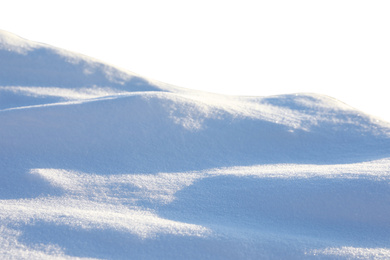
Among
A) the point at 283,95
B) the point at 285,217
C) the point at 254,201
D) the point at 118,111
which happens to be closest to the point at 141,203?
the point at 254,201

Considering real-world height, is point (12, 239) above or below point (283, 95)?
below

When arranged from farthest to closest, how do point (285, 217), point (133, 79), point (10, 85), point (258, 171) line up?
point (133, 79), point (10, 85), point (258, 171), point (285, 217)

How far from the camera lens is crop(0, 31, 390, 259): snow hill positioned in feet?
6.05

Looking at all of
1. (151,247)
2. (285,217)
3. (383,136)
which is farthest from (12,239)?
(383,136)

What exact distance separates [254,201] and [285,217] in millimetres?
178

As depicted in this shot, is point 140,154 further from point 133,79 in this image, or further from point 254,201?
point 133,79

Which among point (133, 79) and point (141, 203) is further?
point (133, 79)

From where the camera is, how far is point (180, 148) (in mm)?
2801

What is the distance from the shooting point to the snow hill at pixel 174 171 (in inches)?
72.6

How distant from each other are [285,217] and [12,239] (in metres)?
1.24

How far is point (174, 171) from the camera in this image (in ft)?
8.46

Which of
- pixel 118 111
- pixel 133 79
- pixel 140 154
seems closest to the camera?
pixel 140 154

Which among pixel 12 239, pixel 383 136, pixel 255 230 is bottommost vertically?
pixel 12 239

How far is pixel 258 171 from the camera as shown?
2.54m
